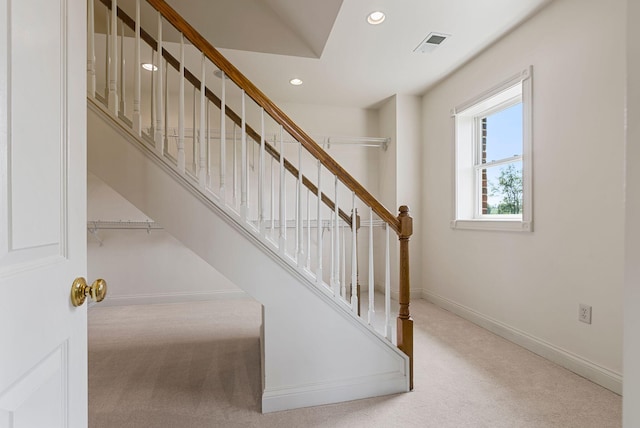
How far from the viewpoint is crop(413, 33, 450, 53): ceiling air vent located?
8.35 ft

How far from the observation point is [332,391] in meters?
1.72

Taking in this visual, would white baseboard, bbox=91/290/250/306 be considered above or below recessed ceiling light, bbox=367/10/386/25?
below

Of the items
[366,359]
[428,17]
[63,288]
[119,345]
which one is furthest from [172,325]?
[428,17]

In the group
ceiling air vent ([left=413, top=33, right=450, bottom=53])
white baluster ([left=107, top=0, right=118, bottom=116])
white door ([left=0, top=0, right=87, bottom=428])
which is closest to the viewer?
white door ([left=0, top=0, right=87, bottom=428])

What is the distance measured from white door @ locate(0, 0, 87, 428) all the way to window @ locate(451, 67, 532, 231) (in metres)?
2.75

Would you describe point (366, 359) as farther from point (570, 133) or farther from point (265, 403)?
point (570, 133)

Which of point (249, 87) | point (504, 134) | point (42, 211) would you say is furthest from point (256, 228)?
point (504, 134)

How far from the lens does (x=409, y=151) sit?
12.4 ft

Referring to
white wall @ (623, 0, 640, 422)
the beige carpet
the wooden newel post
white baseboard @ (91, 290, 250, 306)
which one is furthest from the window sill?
white baseboard @ (91, 290, 250, 306)

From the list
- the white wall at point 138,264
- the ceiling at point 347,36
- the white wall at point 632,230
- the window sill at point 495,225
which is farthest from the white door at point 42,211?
the white wall at point 138,264

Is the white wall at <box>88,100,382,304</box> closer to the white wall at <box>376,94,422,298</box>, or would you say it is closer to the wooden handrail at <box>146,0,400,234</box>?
the white wall at <box>376,94,422,298</box>

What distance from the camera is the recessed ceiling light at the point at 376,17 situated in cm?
229

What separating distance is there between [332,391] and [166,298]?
2746mm

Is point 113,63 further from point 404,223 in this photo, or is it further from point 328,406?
point 328,406
